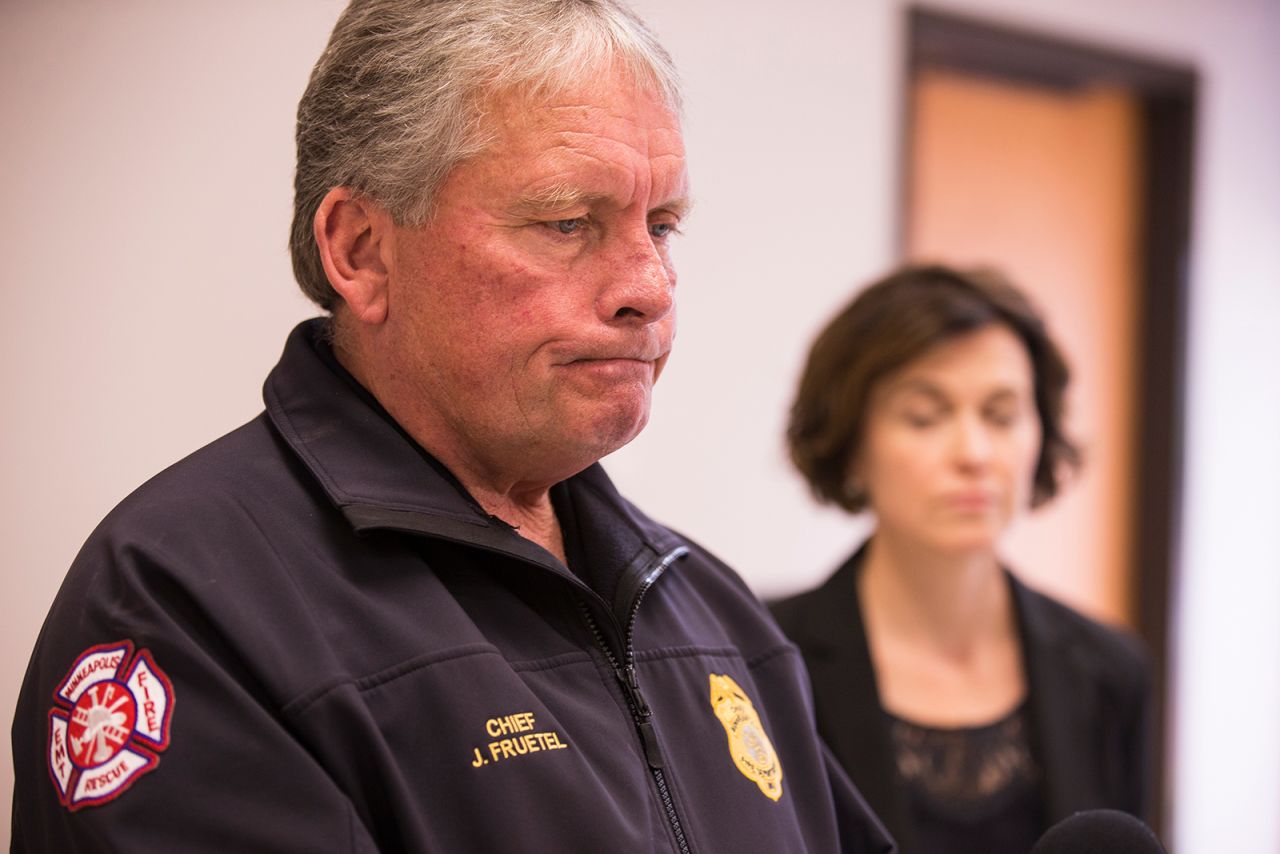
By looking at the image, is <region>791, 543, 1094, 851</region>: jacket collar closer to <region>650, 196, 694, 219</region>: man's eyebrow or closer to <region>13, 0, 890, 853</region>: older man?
<region>13, 0, 890, 853</region>: older man

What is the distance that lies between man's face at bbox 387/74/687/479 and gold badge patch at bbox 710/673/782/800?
28cm

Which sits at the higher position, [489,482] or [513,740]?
[489,482]

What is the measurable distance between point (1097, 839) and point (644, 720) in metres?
0.43

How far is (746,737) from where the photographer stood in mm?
1266

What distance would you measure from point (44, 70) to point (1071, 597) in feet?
10.3

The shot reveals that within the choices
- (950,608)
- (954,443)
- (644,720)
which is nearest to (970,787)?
(950,608)

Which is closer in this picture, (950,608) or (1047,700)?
(1047,700)

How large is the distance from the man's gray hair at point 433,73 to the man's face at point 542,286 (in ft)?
0.06

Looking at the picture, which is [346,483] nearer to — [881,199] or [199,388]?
[199,388]

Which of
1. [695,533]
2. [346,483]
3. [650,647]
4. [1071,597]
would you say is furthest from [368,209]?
[1071,597]

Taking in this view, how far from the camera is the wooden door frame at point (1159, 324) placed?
12.2 ft

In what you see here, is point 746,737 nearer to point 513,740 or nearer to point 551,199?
point 513,740

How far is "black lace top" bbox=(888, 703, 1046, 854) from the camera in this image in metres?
1.99

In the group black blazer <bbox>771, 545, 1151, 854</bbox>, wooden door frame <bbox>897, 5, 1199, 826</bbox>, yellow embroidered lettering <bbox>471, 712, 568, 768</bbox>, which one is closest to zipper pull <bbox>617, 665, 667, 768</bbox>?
yellow embroidered lettering <bbox>471, 712, 568, 768</bbox>
